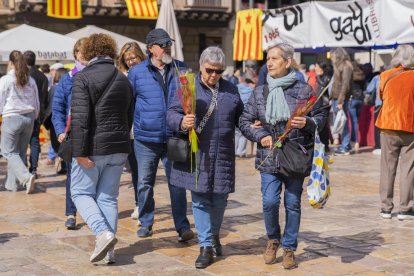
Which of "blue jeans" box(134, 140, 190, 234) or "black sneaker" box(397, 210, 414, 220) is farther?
"black sneaker" box(397, 210, 414, 220)

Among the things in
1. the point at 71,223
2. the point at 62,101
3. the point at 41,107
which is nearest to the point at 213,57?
the point at 62,101

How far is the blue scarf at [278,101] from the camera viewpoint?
232 inches

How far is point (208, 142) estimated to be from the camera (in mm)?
6039

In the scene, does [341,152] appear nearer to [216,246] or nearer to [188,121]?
[216,246]

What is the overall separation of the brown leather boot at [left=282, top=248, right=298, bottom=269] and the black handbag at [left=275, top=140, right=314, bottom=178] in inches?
23.2

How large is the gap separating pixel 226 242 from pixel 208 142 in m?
1.27

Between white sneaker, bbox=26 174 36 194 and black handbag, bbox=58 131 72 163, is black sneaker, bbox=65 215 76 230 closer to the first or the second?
black handbag, bbox=58 131 72 163

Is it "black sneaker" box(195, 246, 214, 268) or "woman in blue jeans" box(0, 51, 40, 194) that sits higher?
"woman in blue jeans" box(0, 51, 40, 194)

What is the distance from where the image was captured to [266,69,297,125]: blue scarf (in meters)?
5.88

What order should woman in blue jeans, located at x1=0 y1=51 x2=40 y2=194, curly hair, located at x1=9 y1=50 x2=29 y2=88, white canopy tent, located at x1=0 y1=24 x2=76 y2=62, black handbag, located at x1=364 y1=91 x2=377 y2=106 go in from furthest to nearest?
white canopy tent, located at x1=0 y1=24 x2=76 y2=62 → black handbag, located at x1=364 y1=91 x2=377 y2=106 → woman in blue jeans, located at x1=0 y1=51 x2=40 y2=194 → curly hair, located at x1=9 y1=50 x2=29 y2=88

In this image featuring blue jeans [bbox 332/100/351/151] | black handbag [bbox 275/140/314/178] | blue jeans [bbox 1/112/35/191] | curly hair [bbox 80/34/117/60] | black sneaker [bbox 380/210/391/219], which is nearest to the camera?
black handbag [bbox 275/140/314/178]

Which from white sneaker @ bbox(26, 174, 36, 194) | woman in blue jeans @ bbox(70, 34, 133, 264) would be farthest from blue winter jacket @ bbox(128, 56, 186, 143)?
white sneaker @ bbox(26, 174, 36, 194)

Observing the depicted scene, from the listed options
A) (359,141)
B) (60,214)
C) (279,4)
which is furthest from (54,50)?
(279,4)

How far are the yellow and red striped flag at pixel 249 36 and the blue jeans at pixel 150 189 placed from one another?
9.77 m
